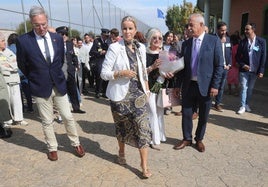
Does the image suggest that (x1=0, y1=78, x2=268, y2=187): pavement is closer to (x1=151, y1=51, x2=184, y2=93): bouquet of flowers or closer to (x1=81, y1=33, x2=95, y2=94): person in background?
(x1=151, y1=51, x2=184, y2=93): bouquet of flowers

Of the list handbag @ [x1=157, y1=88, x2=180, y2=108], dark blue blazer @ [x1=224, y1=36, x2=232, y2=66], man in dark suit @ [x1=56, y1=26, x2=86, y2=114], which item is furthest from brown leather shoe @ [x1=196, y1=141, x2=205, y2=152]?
man in dark suit @ [x1=56, y1=26, x2=86, y2=114]

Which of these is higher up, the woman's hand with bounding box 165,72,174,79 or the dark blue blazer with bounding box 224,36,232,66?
the dark blue blazer with bounding box 224,36,232,66

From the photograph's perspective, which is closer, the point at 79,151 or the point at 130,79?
the point at 130,79

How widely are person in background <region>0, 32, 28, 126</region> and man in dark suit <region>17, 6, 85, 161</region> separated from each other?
1615mm

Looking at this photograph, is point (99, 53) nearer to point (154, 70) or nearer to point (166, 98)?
point (154, 70)

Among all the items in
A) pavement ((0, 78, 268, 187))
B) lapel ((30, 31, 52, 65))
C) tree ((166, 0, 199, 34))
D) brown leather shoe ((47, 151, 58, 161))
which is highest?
tree ((166, 0, 199, 34))

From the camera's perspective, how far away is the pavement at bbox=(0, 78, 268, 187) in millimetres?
3557

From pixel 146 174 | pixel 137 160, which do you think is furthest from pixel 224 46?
pixel 146 174

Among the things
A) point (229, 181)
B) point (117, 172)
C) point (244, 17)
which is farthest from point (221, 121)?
point (244, 17)

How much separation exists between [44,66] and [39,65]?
0.21ft

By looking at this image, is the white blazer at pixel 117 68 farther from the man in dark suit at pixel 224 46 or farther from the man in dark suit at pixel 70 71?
the man in dark suit at pixel 224 46

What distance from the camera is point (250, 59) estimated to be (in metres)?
6.20

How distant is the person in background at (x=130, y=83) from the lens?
347 centimetres

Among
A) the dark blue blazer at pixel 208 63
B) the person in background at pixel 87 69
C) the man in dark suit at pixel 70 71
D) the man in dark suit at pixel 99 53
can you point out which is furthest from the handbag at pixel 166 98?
the person in background at pixel 87 69
